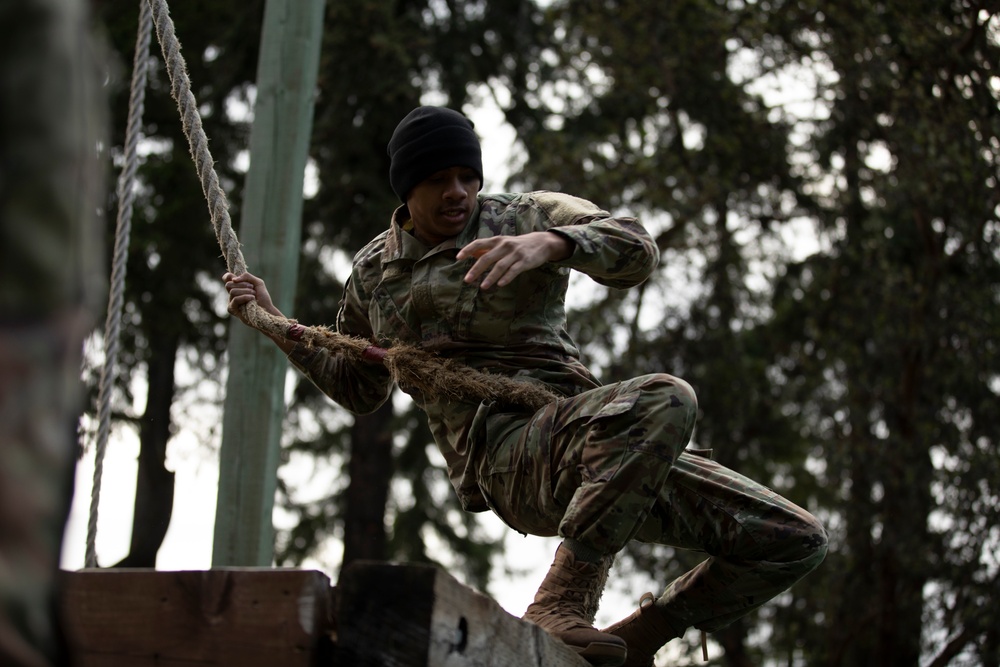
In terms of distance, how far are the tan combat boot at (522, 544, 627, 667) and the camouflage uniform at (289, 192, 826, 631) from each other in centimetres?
14

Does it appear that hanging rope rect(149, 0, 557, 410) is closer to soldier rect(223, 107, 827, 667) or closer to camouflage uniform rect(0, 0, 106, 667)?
soldier rect(223, 107, 827, 667)

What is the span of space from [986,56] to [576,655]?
7850mm

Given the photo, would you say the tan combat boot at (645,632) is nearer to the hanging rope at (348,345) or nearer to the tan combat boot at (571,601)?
the tan combat boot at (571,601)

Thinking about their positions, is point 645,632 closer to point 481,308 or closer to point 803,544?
point 803,544

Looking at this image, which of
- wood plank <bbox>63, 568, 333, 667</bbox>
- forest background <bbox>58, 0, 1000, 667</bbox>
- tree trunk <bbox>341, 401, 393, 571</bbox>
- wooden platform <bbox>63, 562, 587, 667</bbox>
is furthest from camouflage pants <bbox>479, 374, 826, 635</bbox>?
tree trunk <bbox>341, 401, 393, 571</bbox>

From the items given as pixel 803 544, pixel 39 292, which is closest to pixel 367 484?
pixel 803 544

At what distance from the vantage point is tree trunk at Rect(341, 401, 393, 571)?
13.0 metres

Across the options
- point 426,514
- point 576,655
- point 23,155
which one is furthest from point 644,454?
point 426,514

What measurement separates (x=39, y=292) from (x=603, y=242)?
2.09m

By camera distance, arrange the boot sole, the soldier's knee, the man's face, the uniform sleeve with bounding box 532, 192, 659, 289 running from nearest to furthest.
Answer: the boot sole
the uniform sleeve with bounding box 532, 192, 659, 289
the soldier's knee
the man's face

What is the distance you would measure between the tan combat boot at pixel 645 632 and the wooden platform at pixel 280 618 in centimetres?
139

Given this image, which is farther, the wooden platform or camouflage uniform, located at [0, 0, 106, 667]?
the wooden platform

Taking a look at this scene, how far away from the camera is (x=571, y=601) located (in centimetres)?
315

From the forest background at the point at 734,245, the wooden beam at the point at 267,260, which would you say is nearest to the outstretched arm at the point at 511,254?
the wooden beam at the point at 267,260
